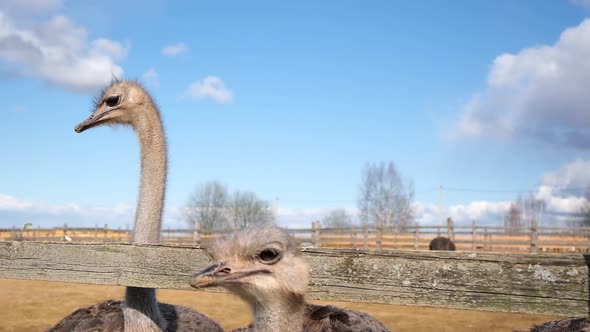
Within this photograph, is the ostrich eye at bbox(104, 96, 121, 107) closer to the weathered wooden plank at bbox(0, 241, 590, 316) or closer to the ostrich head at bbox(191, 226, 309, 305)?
the weathered wooden plank at bbox(0, 241, 590, 316)

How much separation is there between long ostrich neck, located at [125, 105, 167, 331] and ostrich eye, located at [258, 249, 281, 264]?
1.43 metres

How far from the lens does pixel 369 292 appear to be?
8.59ft

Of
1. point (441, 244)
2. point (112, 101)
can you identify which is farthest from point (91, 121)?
point (441, 244)

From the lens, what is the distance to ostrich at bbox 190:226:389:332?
2203 mm

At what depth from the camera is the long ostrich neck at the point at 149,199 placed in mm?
3455

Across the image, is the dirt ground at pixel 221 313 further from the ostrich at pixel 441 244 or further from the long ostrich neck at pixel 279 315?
the ostrich at pixel 441 244

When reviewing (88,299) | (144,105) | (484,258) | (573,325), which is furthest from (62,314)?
(484,258)

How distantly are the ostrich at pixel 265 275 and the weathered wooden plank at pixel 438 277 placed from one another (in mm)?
400

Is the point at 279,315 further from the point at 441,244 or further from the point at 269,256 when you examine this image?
the point at 441,244

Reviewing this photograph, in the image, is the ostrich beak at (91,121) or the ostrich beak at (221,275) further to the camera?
the ostrich beak at (91,121)

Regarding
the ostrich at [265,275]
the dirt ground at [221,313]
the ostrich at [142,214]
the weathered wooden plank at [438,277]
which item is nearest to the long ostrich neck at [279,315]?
the ostrich at [265,275]

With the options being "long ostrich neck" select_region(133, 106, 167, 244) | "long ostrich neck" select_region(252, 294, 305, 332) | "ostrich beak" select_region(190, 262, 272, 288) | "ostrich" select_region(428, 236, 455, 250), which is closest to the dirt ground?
"long ostrich neck" select_region(133, 106, 167, 244)

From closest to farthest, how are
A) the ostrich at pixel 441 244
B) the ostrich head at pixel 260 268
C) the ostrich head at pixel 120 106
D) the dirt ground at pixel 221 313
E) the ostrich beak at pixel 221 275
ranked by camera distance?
the ostrich beak at pixel 221 275
the ostrich head at pixel 260 268
the ostrich head at pixel 120 106
the dirt ground at pixel 221 313
the ostrich at pixel 441 244

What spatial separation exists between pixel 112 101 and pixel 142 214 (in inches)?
42.8
